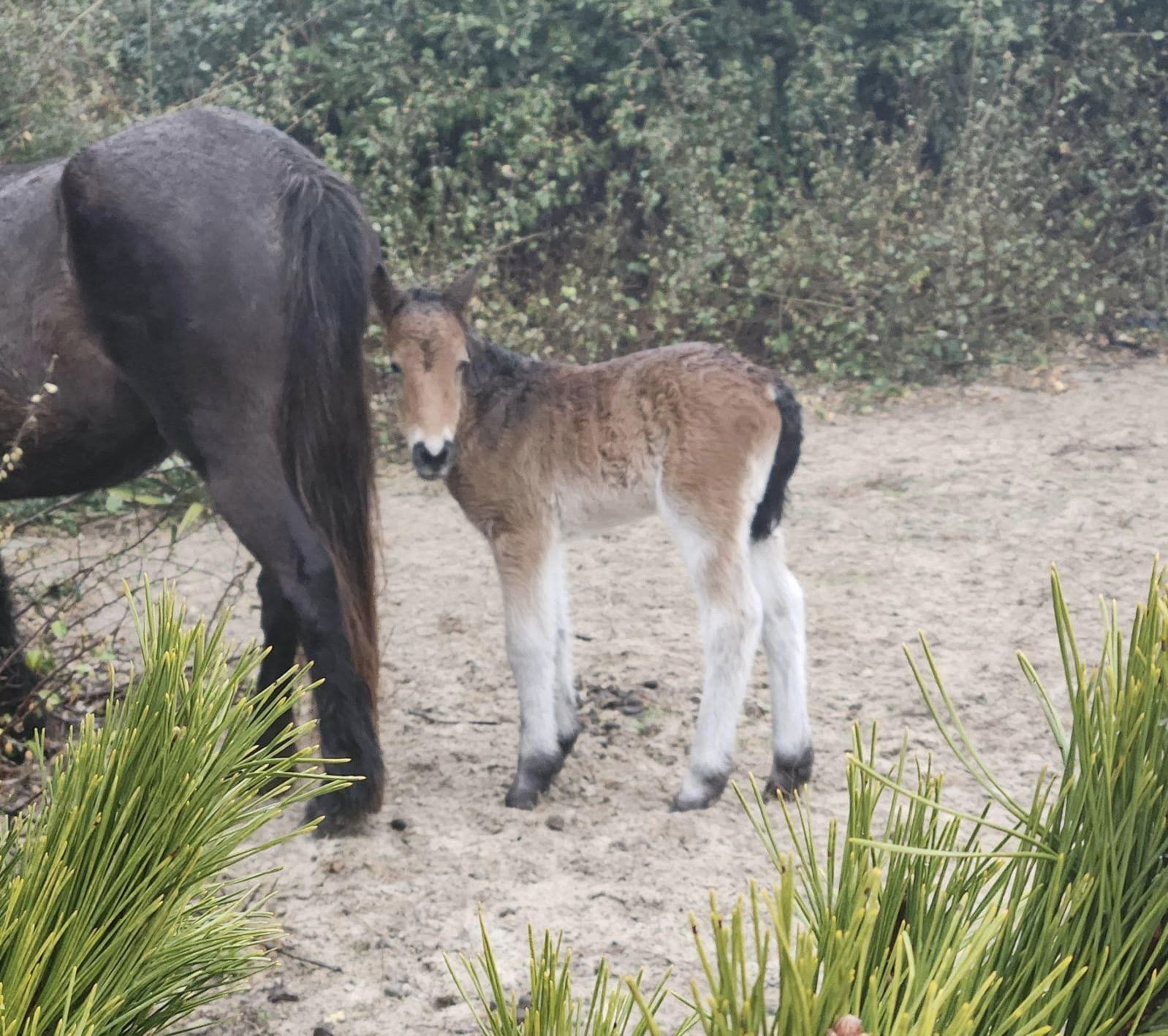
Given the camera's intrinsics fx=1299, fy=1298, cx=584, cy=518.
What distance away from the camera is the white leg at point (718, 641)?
3791 millimetres

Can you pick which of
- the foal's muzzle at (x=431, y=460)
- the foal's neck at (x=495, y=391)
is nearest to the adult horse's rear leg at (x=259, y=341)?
the foal's muzzle at (x=431, y=460)

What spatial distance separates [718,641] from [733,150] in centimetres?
653

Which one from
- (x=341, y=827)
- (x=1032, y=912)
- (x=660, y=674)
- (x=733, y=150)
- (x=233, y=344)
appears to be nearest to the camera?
(x=1032, y=912)

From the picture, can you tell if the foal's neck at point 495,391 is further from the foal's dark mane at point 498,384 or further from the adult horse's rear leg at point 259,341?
the adult horse's rear leg at point 259,341

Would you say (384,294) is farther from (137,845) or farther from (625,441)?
(137,845)

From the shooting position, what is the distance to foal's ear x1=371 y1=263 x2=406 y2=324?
3.82m

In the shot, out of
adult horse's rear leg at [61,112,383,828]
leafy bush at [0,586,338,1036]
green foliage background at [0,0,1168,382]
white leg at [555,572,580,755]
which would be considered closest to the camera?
leafy bush at [0,586,338,1036]

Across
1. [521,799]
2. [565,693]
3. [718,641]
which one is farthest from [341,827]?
[718,641]

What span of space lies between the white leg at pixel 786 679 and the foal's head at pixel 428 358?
1.05 meters

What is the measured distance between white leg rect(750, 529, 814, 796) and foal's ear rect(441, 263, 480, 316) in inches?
46.1

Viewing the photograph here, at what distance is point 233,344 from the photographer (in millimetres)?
3660

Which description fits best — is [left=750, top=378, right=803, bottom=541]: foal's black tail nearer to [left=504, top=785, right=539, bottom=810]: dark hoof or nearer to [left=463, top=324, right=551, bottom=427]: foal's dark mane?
[left=463, top=324, right=551, bottom=427]: foal's dark mane

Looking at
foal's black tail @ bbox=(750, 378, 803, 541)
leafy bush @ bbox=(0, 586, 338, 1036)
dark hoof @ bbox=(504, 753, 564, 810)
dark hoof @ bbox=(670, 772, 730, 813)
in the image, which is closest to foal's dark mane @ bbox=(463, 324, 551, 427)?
foal's black tail @ bbox=(750, 378, 803, 541)

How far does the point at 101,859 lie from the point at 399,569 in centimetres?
532
